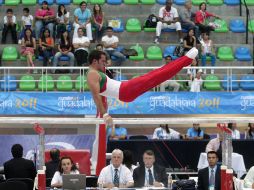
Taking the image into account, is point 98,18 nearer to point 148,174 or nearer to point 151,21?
point 151,21

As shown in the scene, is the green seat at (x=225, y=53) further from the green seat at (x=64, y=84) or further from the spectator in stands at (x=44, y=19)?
the spectator in stands at (x=44, y=19)

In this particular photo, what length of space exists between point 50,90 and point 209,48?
3914 millimetres

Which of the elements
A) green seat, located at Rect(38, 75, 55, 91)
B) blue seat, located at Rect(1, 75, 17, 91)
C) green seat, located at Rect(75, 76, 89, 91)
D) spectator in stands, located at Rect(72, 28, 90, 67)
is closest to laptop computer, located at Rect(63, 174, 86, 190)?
green seat, located at Rect(75, 76, 89, 91)

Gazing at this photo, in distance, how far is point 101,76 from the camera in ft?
28.7

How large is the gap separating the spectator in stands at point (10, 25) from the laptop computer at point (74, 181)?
9097mm

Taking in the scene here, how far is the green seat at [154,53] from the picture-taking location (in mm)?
18344

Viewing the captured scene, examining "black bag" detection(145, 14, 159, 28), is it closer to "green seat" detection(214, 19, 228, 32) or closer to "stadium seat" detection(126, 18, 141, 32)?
"stadium seat" detection(126, 18, 141, 32)

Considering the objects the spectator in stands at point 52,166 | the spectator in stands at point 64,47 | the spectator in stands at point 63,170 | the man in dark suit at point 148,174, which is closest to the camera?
the spectator in stands at point 63,170

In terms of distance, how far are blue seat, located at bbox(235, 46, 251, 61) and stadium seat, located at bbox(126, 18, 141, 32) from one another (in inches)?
97.5

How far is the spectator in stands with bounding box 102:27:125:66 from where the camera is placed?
693 inches

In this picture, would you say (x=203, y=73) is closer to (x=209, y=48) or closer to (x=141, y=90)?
(x=209, y=48)

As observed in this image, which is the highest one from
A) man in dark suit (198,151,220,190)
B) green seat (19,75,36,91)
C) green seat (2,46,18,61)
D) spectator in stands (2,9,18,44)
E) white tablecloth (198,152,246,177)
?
spectator in stands (2,9,18,44)

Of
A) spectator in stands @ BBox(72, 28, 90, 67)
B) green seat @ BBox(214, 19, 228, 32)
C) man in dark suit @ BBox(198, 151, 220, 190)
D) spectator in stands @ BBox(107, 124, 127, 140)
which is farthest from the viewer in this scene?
green seat @ BBox(214, 19, 228, 32)

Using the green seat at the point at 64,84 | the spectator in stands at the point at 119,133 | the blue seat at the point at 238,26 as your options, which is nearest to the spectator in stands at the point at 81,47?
the green seat at the point at 64,84
